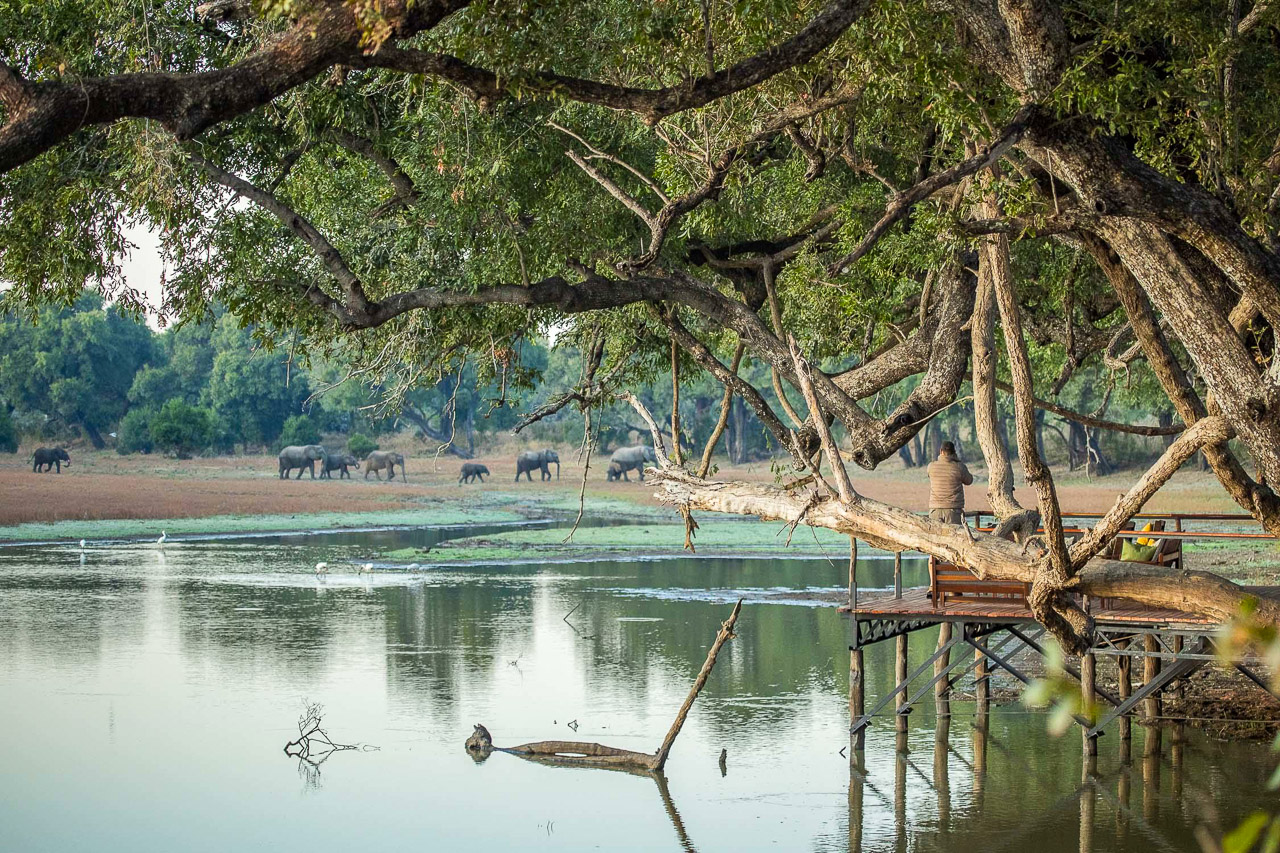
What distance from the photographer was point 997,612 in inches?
541

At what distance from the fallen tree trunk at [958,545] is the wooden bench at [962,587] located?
199 inches

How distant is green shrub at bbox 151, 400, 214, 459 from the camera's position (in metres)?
60.6

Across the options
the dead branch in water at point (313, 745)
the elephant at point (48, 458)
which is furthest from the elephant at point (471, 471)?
the dead branch in water at point (313, 745)

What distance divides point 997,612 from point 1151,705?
3.79 metres

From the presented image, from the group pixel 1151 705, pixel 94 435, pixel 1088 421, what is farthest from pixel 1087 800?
pixel 94 435

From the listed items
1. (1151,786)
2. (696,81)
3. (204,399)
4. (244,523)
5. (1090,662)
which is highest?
(204,399)

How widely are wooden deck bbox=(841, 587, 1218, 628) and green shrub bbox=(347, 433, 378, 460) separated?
51806mm

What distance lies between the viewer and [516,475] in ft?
201

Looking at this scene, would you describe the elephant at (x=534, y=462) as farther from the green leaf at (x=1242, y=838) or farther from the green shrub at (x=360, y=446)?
the green leaf at (x=1242, y=838)

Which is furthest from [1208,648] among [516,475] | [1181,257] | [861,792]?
[516,475]

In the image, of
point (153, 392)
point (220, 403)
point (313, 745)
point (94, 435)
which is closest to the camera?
point (313, 745)

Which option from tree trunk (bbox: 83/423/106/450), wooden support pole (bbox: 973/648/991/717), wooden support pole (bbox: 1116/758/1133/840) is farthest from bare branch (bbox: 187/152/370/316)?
tree trunk (bbox: 83/423/106/450)

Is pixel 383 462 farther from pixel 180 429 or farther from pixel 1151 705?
pixel 1151 705

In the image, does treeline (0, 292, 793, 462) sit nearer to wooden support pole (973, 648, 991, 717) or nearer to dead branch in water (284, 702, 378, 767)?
dead branch in water (284, 702, 378, 767)
